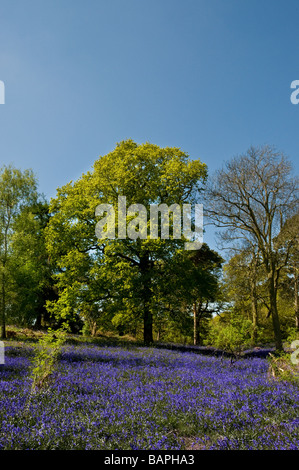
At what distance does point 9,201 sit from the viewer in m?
20.8

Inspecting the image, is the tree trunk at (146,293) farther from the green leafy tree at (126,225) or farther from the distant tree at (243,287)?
the distant tree at (243,287)

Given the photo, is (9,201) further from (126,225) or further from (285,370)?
(285,370)

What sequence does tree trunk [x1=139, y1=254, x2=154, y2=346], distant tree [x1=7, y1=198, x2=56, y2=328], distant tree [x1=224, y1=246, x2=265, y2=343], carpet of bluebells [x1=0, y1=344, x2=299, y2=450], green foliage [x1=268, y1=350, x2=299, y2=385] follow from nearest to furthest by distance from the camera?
carpet of bluebells [x1=0, y1=344, x2=299, y2=450] < green foliage [x1=268, y1=350, x2=299, y2=385] < tree trunk [x1=139, y1=254, x2=154, y2=346] < distant tree [x1=7, y1=198, x2=56, y2=328] < distant tree [x1=224, y1=246, x2=265, y2=343]

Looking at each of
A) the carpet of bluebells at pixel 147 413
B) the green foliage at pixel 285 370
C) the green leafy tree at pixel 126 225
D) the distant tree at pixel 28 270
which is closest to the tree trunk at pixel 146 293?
the green leafy tree at pixel 126 225

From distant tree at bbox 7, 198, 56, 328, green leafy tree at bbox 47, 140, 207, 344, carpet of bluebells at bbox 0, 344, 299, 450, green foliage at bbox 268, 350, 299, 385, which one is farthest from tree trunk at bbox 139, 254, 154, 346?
green foliage at bbox 268, 350, 299, 385

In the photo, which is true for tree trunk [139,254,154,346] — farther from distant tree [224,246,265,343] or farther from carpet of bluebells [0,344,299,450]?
distant tree [224,246,265,343]

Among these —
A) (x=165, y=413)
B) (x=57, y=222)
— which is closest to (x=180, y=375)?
(x=165, y=413)

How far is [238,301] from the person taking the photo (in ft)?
106

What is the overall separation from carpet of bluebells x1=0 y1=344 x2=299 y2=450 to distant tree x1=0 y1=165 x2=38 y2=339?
12288mm

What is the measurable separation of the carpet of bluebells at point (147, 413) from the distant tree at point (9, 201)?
1229cm

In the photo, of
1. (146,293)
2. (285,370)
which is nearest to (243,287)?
(146,293)

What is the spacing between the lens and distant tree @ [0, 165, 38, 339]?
59.8 ft

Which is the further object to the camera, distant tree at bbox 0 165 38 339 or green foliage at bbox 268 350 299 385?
distant tree at bbox 0 165 38 339

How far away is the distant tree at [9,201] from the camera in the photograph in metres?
18.2
